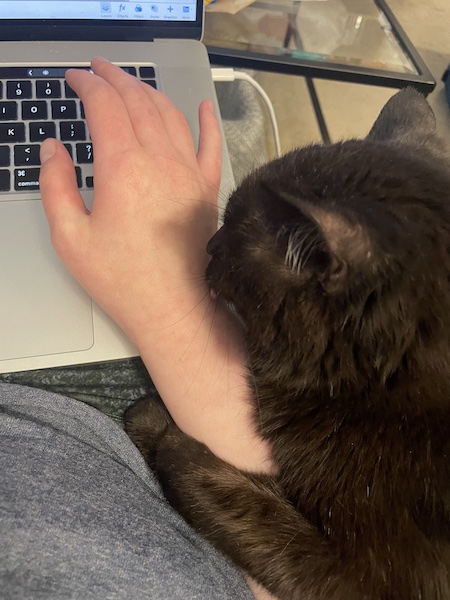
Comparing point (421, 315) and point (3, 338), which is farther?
point (3, 338)

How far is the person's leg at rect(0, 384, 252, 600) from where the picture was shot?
0.41 meters

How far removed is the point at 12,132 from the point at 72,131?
0.22ft

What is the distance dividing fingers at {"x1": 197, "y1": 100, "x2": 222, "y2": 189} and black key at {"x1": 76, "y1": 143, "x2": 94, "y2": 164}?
0.13 meters

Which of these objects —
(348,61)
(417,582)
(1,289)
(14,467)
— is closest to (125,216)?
(1,289)

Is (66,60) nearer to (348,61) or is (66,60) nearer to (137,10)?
(137,10)

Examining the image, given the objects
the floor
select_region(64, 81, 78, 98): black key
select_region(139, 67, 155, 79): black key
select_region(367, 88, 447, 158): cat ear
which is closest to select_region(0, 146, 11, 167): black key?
select_region(64, 81, 78, 98): black key

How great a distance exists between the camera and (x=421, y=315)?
1.37 ft

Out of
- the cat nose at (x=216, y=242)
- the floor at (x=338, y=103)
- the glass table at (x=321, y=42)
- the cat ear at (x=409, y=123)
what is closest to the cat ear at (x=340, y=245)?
the cat nose at (x=216, y=242)

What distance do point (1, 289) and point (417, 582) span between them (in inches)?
19.4

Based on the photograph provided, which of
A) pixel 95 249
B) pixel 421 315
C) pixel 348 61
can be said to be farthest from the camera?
pixel 348 61

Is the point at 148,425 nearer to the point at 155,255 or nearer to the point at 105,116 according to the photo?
the point at 155,255

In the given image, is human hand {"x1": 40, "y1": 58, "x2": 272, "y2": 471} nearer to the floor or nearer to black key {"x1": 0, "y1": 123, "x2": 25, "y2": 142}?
black key {"x1": 0, "y1": 123, "x2": 25, "y2": 142}

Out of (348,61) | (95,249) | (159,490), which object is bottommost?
(159,490)

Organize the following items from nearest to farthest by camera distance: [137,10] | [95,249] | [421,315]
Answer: [421,315]
[95,249]
[137,10]
